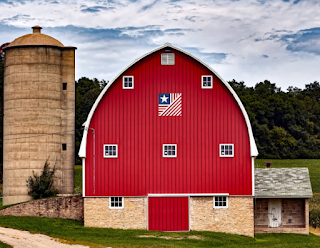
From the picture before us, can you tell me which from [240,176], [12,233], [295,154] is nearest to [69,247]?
[12,233]

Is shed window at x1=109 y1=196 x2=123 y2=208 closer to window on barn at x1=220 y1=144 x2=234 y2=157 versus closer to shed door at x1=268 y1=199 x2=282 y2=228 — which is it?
window on barn at x1=220 y1=144 x2=234 y2=157

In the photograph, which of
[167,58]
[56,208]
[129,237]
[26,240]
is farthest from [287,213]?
[26,240]

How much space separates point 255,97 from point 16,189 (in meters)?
55.3

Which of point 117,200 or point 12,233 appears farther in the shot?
point 117,200

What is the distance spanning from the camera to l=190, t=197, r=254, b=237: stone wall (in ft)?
→ 94.3

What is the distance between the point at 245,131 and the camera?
29453 mm

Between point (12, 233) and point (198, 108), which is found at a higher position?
point (198, 108)

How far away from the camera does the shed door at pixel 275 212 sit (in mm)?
32281

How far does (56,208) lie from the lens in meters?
31.4

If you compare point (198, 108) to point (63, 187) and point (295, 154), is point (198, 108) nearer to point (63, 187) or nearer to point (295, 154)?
point (63, 187)

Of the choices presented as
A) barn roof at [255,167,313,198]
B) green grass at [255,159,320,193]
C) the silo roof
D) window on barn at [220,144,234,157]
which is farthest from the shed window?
green grass at [255,159,320,193]

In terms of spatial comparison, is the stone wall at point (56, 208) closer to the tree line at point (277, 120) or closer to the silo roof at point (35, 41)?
the silo roof at point (35, 41)

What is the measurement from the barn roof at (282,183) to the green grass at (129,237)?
8.57 feet

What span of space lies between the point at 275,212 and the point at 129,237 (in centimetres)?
1136
